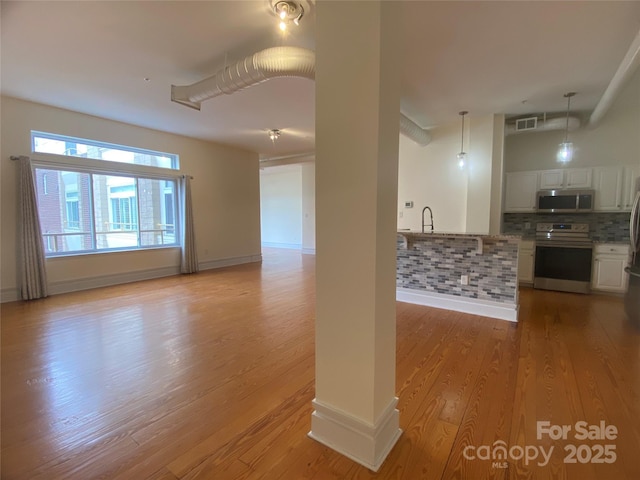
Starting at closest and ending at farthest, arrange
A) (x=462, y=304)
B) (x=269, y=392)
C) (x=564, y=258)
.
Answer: (x=269, y=392)
(x=462, y=304)
(x=564, y=258)

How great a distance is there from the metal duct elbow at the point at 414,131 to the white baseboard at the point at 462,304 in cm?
230

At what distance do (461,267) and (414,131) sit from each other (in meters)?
2.21

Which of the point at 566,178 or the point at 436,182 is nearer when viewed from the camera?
the point at 566,178

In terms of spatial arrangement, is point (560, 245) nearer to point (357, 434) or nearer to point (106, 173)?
point (357, 434)

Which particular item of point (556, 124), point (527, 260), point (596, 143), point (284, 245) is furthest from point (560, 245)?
point (284, 245)

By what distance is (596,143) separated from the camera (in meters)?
4.79

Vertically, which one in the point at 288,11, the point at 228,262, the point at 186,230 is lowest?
the point at 228,262

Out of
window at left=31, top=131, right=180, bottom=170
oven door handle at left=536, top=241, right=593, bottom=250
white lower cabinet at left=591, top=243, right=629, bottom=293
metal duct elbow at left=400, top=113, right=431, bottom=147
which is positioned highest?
metal duct elbow at left=400, top=113, right=431, bottom=147

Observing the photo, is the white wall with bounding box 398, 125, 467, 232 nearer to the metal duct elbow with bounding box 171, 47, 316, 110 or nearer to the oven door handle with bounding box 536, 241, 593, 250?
the oven door handle with bounding box 536, 241, 593, 250

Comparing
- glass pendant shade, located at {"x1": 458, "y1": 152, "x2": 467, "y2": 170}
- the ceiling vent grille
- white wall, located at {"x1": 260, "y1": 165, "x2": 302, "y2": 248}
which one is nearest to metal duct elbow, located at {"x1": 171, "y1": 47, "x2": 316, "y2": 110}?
glass pendant shade, located at {"x1": 458, "y1": 152, "x2": 467, "y2": 170}

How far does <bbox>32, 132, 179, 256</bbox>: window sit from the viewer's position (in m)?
4.61

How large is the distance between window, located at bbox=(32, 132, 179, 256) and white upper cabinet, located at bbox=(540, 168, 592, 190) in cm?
684

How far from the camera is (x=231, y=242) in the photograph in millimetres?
7324

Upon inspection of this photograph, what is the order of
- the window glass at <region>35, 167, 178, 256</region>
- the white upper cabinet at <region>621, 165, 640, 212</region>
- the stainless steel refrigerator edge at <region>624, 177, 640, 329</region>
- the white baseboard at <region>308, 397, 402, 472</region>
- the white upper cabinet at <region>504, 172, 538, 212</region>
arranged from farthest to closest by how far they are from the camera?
1. the white upper cabinet at <region>504, 172, 538, 212</region>
2. the window glass at <region>35, 167, 178, 256</region>
3. the white upper cabinet at <region>621, 165, 640, 212</region>
4. the stainless steel refrigerator edge at <region>624, 177, 640, 329</region>
5. the white baseboard at <region>308, 397, 402, 472</region>
